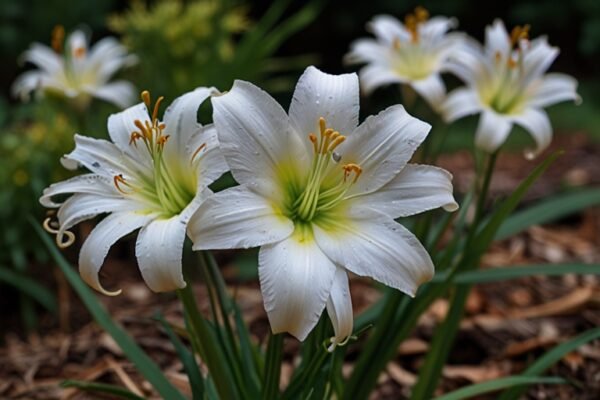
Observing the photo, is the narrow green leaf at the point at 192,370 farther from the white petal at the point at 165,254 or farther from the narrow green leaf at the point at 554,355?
the narrow green leaf at the point at 554,355

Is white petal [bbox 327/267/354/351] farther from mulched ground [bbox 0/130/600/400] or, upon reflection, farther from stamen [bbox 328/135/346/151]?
mulched ground [bbox 0/130/600/400]

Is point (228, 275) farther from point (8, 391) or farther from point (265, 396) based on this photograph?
point (265, 396)

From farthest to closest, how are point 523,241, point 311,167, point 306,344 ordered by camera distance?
point 523,241, point 306,344, point 311,167

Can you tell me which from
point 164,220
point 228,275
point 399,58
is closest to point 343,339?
point 164,220

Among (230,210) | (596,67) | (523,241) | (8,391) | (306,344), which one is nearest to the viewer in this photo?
A: (230,210)

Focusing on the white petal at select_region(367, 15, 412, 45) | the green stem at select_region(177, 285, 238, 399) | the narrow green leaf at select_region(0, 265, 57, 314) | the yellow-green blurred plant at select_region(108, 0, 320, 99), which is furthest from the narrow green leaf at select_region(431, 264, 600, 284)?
the yellow-green blurred plant at select_region(108, 0, 320, 99)

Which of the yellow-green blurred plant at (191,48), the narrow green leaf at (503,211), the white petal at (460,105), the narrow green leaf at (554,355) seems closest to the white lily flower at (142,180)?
the narrow green leaf at (503,211)
